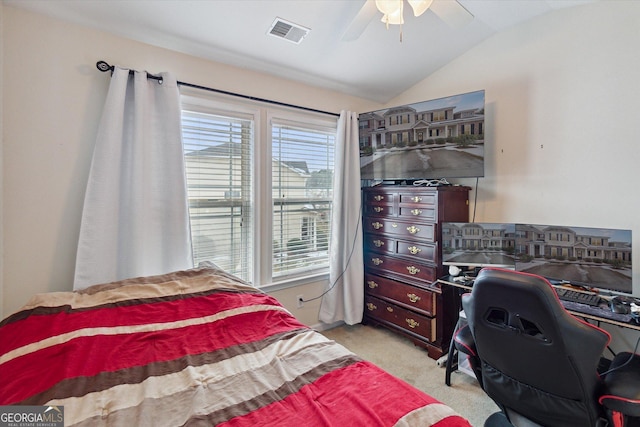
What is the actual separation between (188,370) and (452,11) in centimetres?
213

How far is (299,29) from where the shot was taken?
2.19m

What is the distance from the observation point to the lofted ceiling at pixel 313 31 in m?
1.85

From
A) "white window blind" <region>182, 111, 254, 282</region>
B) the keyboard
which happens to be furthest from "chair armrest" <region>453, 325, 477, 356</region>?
"white window blind" <region>182, 111, 254, 282</region>

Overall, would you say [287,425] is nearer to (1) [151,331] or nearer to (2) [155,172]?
(1) [151,331]

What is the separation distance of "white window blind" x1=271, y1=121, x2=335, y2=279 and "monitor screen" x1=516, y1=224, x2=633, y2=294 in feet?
5.74

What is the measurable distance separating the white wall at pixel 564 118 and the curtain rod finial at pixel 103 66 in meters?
2.91

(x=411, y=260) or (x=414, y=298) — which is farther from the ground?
(x=411, y=260)

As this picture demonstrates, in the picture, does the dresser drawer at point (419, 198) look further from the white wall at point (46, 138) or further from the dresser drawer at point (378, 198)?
the white wall at point (46, 138)

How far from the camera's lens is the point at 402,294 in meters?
2.81

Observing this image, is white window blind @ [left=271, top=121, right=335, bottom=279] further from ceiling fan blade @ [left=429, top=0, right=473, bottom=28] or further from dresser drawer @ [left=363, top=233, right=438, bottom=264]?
ceiling fan blade @ [left=429, top=0, right=473, bottom=28]

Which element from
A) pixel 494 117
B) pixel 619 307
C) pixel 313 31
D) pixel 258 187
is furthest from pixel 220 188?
pixel 619 307

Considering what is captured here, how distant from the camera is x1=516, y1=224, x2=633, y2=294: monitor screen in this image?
1796mm

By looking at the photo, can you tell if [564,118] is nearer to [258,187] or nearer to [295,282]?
[258,187]

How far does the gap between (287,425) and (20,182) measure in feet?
6.74
